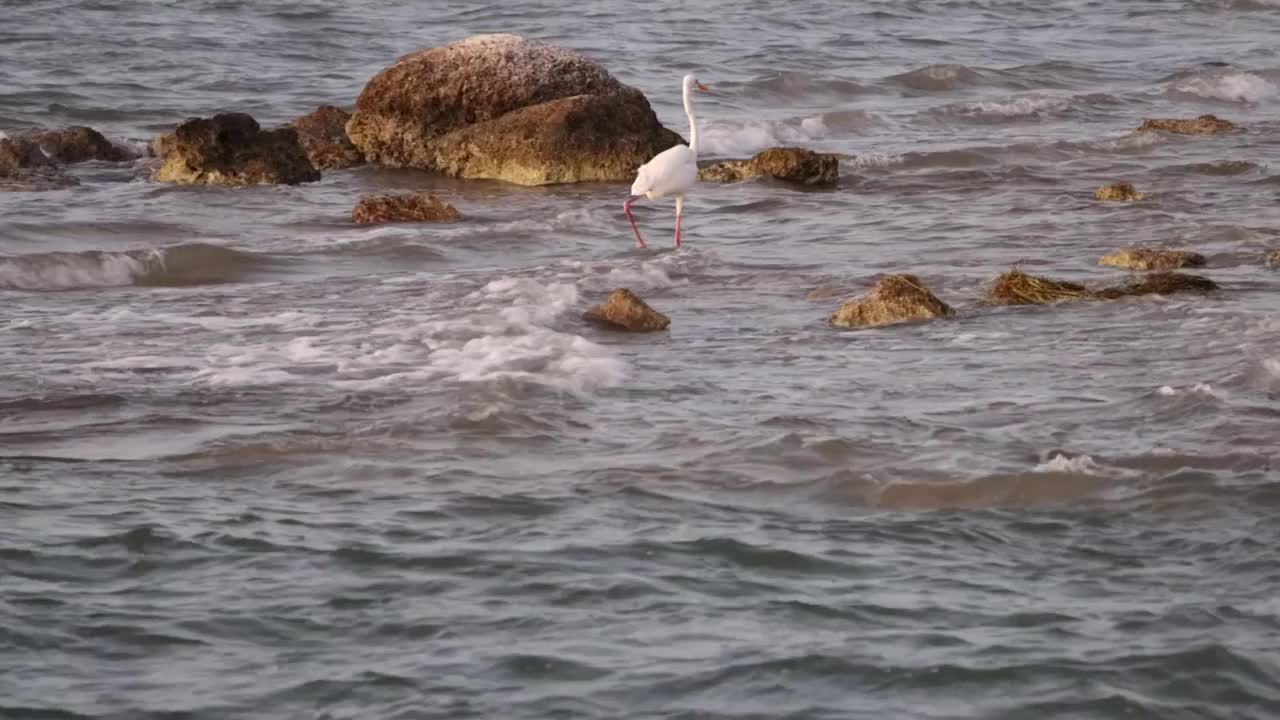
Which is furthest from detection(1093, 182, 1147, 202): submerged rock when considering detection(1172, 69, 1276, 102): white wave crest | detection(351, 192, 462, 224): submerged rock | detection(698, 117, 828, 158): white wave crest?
detection(1172, 69, 1276, 102): white wave crest

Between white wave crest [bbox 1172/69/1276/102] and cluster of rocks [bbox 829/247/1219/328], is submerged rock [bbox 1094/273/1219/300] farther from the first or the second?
white wave crest [bbox 1172/69/1276/102]

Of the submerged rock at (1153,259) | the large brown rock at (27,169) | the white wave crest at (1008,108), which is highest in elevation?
the submerged rock at (1153,259)

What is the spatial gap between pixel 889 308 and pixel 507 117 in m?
7.49

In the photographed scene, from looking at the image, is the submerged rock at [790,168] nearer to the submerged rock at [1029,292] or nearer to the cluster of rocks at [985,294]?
the cluster of rocks at [985,294]

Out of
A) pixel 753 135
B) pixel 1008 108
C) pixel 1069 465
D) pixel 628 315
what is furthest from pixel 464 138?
pixel 1069 465

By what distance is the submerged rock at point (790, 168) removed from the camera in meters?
17.3

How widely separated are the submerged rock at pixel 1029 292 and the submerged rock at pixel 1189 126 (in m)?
9.01

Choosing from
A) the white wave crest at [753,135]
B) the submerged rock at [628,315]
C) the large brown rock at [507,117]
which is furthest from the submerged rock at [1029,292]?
the white wave crest at [753,135]

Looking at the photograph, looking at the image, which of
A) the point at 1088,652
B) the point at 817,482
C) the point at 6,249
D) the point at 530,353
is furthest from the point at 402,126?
the point at 1088,652

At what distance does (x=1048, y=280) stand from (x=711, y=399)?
327cm

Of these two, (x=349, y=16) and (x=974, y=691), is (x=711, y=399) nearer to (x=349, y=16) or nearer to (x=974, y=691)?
(x=974, y=691)

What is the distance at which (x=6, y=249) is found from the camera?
14.1m

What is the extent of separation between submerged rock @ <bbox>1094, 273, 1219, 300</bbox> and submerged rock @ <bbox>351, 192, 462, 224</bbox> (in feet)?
18.6

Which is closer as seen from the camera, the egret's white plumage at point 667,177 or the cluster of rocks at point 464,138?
the egret's white plumage at point 667,177
